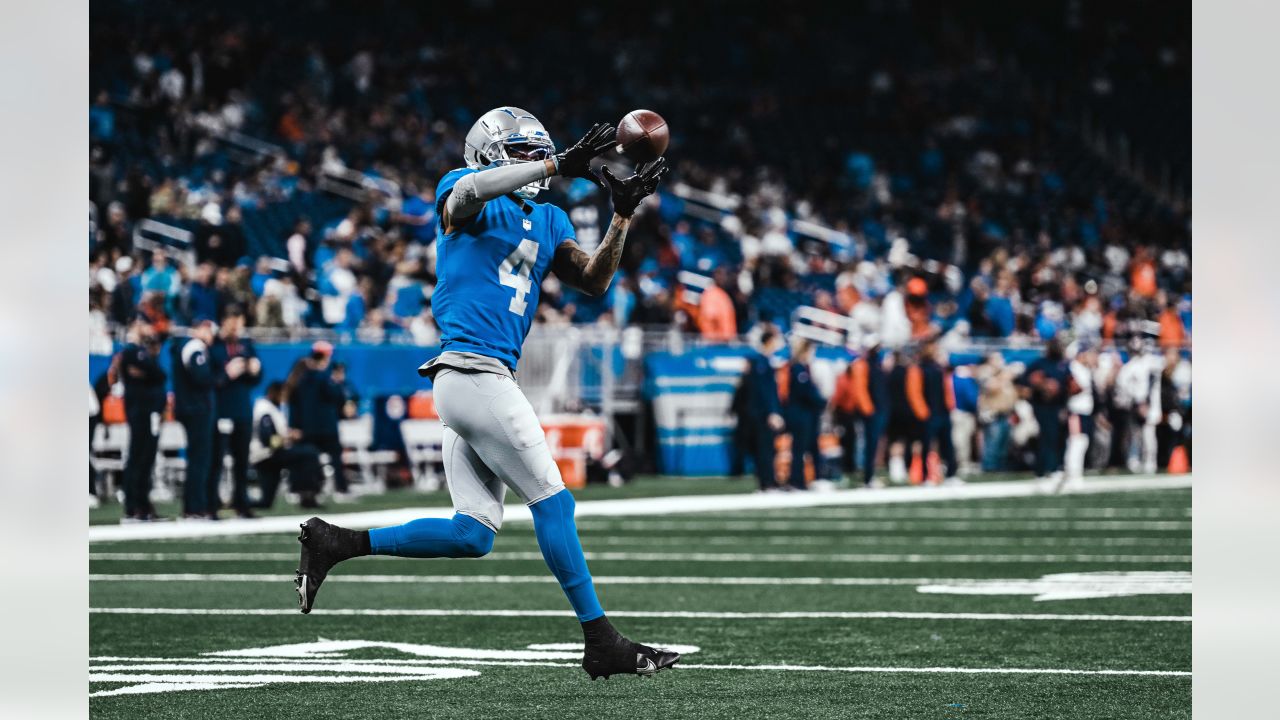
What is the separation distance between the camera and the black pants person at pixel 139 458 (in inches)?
602

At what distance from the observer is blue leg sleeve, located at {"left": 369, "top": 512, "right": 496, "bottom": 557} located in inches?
241

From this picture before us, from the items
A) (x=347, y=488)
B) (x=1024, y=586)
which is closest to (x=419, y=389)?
(x=347, y=488)

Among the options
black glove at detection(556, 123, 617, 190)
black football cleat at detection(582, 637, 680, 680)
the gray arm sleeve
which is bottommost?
black football cleat at detection(582, 637, 680, 680)

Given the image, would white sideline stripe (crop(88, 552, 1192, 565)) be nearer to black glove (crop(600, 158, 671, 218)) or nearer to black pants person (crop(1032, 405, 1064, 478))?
black glove (crop(600, 158, 671, 218))

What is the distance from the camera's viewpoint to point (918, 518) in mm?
16203

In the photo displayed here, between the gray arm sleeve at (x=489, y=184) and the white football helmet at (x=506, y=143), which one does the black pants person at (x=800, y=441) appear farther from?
the gray arm sleeve at (x=489, y=184)

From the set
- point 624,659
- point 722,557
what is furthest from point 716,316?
point 624,659

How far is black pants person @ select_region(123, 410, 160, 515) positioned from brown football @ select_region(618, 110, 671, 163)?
10.1 m

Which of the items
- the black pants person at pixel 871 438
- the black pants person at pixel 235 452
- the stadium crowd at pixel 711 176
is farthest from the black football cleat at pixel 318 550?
the black pants person at pixel 871 438

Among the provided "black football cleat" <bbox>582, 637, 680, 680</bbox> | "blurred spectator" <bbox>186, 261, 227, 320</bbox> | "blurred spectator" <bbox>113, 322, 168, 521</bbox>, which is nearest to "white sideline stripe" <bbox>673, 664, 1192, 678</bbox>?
"black football cleat" <bbox>582, 637, 680, 680</bbox>

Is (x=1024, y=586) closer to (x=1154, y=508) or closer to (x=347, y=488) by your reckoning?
(x=1154, y=508)

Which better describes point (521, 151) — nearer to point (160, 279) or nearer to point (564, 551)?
point (564, 551)

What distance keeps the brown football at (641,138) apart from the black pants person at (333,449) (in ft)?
38.4
